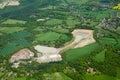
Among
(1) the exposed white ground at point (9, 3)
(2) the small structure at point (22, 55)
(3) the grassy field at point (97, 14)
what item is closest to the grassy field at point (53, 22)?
(3) the grassy field at point (97, 14)

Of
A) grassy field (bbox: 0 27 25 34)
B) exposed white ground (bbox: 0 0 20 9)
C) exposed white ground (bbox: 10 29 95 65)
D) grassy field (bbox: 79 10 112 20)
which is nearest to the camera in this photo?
exposed white ground (bbox: 10 29 95 65)

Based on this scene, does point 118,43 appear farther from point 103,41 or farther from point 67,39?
point 67,39

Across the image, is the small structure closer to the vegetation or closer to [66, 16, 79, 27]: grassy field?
the vegetation

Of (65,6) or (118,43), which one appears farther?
(65,6)

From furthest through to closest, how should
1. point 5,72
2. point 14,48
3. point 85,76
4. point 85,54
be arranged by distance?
point 14,48, point 85,54, point 5,72, point 85,76

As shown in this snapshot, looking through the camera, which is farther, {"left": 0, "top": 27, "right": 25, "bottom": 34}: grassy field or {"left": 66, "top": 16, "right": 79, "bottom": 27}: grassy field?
Result: {"left": 66, "top": 16, "right": 79, "bottom": 27}: grassy field

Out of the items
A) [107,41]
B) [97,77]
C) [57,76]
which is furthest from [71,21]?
[97,77]

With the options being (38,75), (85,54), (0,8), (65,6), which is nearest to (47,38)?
(85,54)

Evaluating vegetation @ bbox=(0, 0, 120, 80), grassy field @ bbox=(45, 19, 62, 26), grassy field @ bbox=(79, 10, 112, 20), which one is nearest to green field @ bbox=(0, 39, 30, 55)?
vegetation @ bbox=(0, 0, 120, 80)
